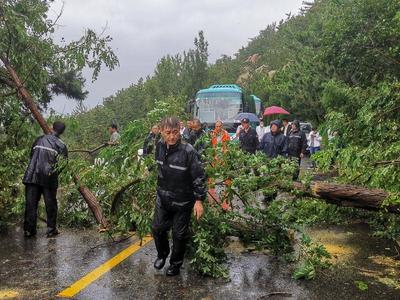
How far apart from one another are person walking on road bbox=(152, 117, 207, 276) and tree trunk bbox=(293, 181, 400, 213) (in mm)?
1452

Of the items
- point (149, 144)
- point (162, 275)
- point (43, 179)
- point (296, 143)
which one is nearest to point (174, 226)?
point (162, 275)

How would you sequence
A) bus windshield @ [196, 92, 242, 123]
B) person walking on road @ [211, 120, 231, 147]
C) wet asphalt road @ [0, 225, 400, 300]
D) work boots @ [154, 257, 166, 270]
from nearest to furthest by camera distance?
wet asphalt road @ [0, 225, 400, 300] < work boots @ [154, 257, 166, 270] < person walking on road @ [211, 120, 231, 147] < bus windshield @ [196, 92, 242, 123]

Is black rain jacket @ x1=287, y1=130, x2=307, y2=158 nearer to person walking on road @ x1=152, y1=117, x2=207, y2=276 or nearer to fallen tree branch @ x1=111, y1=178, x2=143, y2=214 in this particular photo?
fallen tree branch @ x1=111, y1=178, x2=143, y2=214

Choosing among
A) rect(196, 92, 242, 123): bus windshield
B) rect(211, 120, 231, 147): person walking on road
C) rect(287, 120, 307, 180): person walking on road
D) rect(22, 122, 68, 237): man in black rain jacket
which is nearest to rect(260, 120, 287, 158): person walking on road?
rect(287, 120, 307, 180): person walking on road

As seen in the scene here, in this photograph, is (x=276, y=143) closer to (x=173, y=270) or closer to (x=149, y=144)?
(x=149, y=144)

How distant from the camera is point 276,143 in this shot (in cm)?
1027

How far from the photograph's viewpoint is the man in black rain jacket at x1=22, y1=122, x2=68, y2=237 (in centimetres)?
665

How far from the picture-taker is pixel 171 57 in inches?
2015

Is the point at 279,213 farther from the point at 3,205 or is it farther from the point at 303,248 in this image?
the point at 3,205

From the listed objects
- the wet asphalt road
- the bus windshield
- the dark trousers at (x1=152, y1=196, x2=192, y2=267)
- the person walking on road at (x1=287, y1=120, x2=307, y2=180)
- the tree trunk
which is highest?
the bus windshield

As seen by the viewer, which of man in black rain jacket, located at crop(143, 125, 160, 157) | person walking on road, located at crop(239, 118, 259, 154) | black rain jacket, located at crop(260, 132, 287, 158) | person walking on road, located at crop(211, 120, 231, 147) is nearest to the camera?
man in black rain jacket, located at crop(143, 125, 160, 157)

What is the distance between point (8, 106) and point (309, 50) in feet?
90.1

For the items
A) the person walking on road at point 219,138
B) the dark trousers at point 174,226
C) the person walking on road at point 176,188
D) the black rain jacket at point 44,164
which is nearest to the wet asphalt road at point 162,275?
the dark trousers at point 174,226

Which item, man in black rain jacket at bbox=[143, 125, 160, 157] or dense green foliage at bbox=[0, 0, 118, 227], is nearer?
man in black rain jacket at bbox=[143, 125, 160, 157]
